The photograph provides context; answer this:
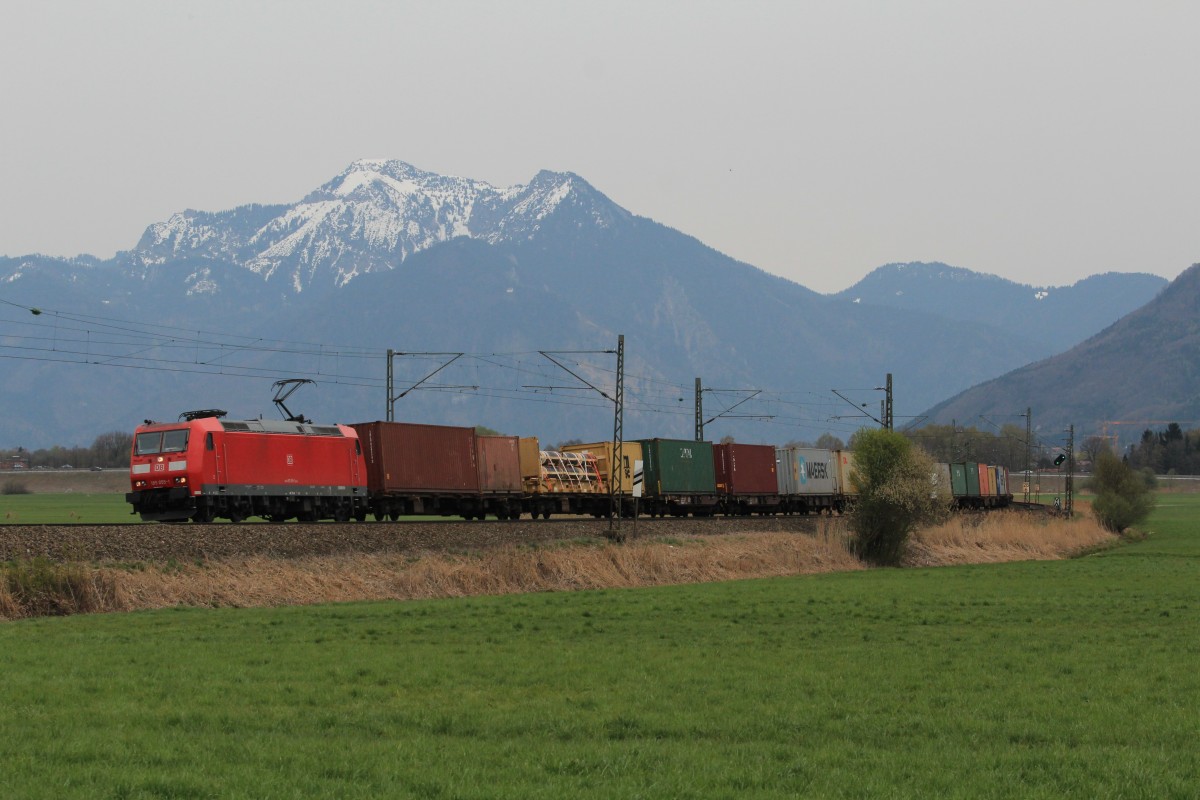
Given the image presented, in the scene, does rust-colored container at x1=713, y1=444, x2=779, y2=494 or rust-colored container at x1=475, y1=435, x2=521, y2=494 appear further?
rust-colored container at x1=713, y1=444, x2=779, y2=494

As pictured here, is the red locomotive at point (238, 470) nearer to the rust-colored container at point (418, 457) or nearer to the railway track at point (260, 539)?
the rust-colored container at point (418, 457)

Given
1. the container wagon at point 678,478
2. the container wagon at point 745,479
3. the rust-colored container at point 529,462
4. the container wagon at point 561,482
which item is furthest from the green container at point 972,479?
the rust-colored container at point 529,462

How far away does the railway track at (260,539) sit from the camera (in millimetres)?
29672

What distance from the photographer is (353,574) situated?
111ft

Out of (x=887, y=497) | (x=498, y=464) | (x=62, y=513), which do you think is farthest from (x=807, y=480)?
(x=62, y=513)

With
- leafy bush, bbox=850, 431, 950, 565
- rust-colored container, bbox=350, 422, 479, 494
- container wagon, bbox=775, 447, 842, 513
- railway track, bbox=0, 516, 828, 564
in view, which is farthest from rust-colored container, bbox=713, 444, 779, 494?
railway track, bbox=0, 516, 828, 564

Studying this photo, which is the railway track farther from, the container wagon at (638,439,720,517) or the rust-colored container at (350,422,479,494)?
the container wagon at (638,439,720,517)

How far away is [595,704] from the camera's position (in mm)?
15945

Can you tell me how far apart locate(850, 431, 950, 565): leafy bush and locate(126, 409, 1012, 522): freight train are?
2.45 metres

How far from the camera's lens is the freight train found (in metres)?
40.6

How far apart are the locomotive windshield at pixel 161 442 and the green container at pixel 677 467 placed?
26.3 meters

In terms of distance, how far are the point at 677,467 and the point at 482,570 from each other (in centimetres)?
2846

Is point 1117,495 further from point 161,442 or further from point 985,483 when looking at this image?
point 161,442

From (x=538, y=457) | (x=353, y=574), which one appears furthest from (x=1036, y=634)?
(x=538, y=457)
